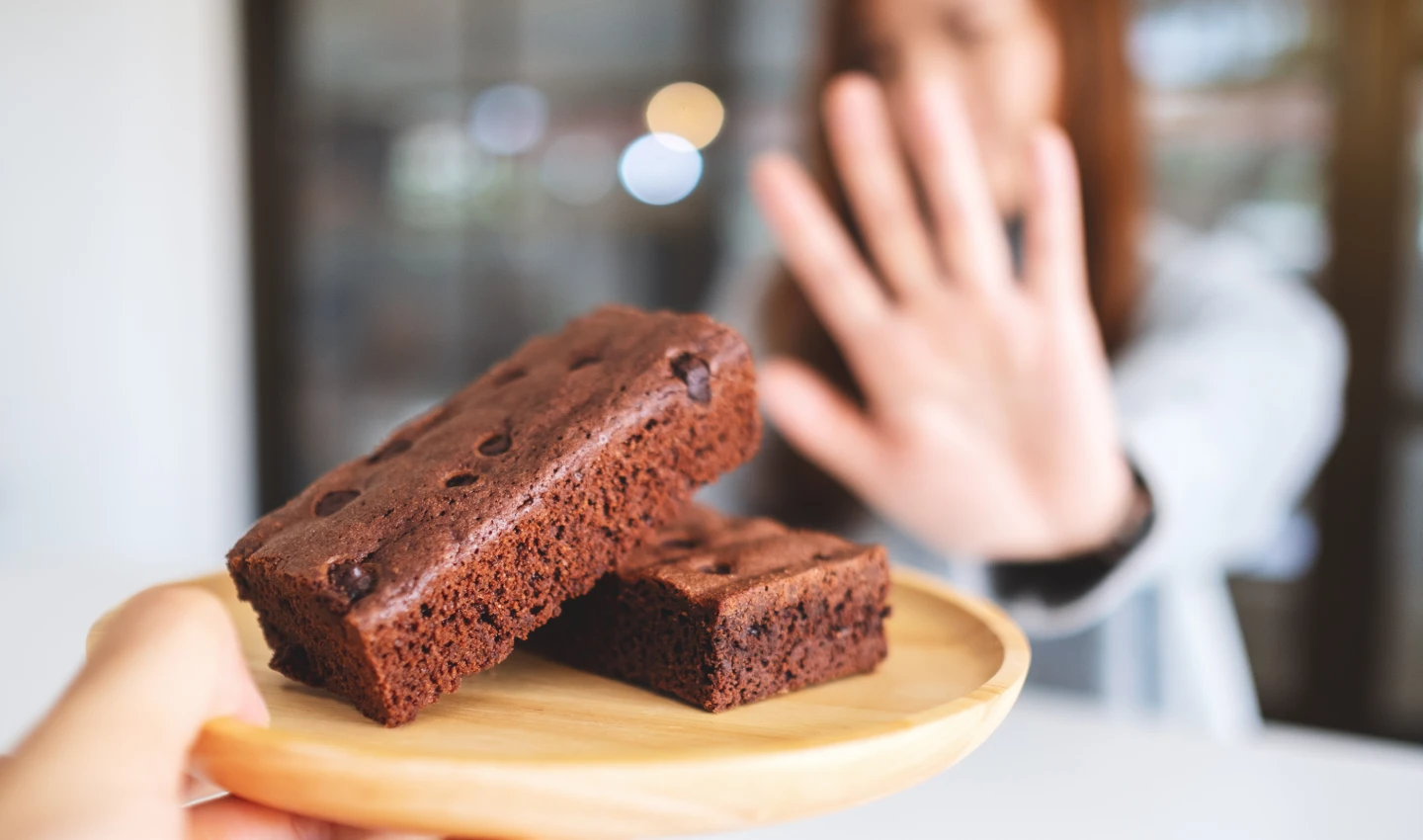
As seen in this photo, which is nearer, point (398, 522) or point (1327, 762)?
point (398, 522)

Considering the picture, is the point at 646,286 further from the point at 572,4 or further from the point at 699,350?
the point at 699,350

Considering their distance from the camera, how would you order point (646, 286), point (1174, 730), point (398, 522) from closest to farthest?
point (398, 522), point (1174, 730), point (646, 286)

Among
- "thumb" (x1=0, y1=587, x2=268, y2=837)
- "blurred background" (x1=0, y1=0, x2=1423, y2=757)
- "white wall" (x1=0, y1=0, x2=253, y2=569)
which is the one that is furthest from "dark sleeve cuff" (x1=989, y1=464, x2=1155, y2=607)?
"white wall" (x1=0, y1=0, x2=253, y2=569)

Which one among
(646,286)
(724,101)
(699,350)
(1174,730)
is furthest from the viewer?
(646,286)

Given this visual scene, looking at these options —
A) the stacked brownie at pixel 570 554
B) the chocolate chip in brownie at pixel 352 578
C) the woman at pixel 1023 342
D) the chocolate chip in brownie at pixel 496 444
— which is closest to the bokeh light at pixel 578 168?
the woman at pixel 1023 342

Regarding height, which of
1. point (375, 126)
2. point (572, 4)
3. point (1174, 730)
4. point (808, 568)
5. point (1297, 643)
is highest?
point (572, 4)

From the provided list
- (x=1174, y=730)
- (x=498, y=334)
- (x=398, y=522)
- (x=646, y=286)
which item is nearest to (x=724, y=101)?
(x=646, y=286)

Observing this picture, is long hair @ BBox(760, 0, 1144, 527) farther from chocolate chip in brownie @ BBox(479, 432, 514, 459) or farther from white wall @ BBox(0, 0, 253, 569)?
white wall @ BBox(0, 0, 253, 569)
